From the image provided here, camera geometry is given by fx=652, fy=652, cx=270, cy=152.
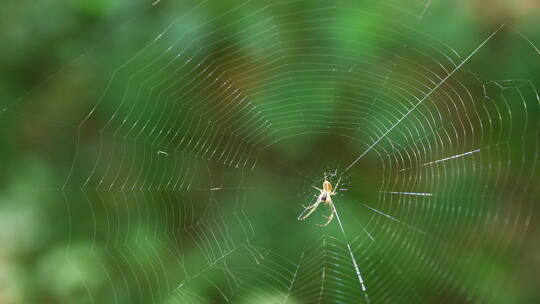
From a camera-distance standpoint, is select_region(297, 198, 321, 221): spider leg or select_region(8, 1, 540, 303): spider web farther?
select_region(297, 198, 321, 221): spider leg

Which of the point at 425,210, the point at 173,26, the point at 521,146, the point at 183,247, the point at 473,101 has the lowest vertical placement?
the point at 183,247

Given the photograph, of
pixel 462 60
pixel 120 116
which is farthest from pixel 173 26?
pixel 462 60

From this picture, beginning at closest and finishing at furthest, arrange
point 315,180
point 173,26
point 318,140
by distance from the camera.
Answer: point 173,26
point 318,140
point 315,180

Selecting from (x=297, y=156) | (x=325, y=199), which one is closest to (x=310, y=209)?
(x=325, y=199)

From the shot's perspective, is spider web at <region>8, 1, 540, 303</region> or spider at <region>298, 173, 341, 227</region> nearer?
spider web at <region>8, 1, 540, 303</region>

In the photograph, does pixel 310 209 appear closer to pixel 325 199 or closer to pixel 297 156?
pixel 325 199

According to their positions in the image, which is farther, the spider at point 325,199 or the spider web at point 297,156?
the spider at point 325,199

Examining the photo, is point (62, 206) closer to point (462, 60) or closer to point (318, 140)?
point (318, 140)

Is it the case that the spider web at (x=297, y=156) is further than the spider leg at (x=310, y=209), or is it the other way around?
the spider leg at (x=310, y=209)
